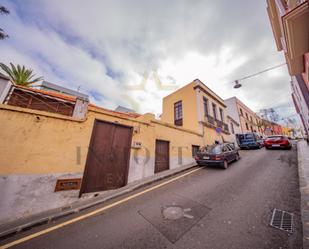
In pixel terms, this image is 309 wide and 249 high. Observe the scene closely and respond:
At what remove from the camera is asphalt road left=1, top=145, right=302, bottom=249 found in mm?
2389

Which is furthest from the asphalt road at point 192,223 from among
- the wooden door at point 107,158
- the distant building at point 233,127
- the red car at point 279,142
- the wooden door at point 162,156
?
the distant building at point 233,127

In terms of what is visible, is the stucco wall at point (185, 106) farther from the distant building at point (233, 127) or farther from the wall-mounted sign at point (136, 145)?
the distant building at point (233, 127)

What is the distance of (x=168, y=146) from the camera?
8.88 m

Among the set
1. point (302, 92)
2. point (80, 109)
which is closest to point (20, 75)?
point (80, 109)

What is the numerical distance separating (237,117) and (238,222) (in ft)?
78.2

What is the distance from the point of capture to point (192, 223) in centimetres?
294

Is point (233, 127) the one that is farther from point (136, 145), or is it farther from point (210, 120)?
point (136, 145)

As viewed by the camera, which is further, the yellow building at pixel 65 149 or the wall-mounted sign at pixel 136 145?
the wall-mounted sign at pixel 136 145

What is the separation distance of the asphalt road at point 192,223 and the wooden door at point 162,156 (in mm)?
3320

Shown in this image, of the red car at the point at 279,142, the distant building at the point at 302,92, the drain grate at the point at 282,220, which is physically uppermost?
the distant building at the point at 302,92

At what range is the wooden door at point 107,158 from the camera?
5.27m

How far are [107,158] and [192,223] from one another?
435cm

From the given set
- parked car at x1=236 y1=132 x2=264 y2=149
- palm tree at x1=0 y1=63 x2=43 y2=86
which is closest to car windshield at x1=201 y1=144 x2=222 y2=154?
parked car at x1=236 y1=132 x2=264 y2=149

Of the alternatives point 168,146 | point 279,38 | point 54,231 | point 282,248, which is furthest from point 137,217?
point 279,38
